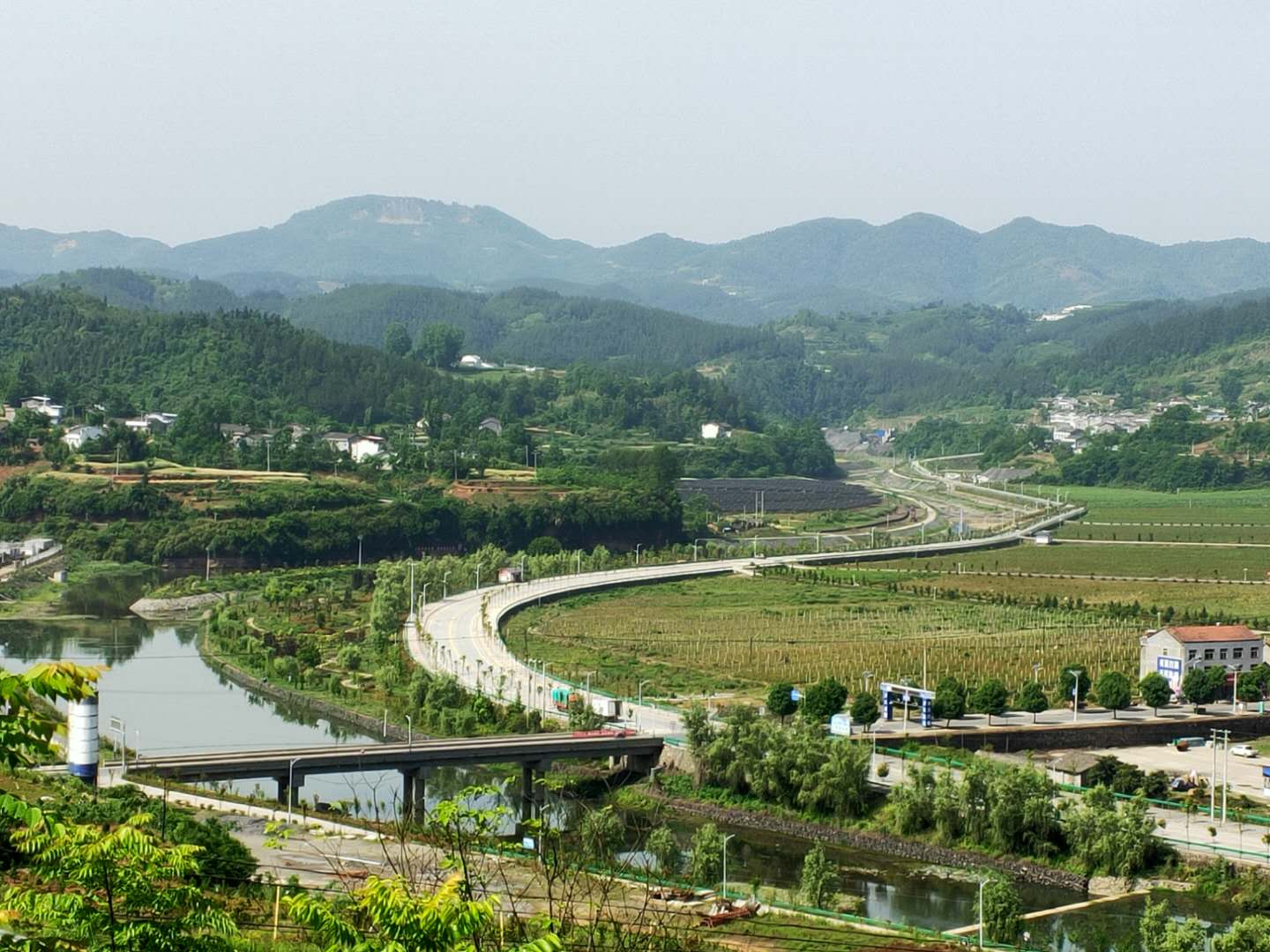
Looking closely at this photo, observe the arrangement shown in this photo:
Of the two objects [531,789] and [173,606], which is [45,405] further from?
[531,789]

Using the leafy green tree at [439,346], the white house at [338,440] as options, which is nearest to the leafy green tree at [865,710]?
the white house at [338,440]

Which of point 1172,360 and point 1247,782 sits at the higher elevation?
point 1172,360

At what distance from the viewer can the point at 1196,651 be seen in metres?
30.2

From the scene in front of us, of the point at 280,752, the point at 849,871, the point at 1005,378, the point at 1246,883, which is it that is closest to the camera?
the point at 1246,883

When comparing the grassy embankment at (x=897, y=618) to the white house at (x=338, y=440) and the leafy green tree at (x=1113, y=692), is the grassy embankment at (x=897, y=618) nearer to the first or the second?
the leafy green tree at (x=1113, y=692)

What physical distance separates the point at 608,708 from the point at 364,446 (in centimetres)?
4462

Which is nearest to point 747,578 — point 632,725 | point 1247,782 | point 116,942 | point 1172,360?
point 632,725

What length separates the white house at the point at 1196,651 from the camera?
3011 cm

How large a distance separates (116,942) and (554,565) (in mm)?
42815

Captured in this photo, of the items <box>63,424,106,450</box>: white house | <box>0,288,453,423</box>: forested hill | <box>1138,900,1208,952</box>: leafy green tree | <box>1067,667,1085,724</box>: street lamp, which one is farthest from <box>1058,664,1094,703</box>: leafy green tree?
<box>0,288,453,423</box>: forested hill

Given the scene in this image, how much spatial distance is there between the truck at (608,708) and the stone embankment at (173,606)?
58.3ft

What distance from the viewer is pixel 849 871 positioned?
2028cm

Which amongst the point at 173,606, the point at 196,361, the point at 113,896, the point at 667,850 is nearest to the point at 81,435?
the point at 196,361

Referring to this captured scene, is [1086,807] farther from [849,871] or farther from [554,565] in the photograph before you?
[554,565]
